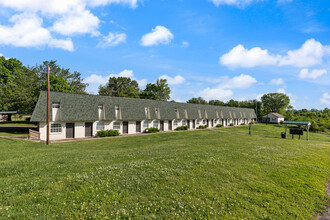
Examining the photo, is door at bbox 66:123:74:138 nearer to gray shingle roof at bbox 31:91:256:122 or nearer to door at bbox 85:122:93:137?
gray shingle roof at bbox 31:91:256:122

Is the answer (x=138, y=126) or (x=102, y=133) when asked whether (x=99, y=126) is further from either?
(x=138, y=126)

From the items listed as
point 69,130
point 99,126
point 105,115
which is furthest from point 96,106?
point 69,130

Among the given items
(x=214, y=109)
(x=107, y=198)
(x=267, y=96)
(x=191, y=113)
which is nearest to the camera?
(x=107, y=198)

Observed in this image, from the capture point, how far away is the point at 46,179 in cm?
656

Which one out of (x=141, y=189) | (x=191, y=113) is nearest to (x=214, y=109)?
(x=191, y=113)

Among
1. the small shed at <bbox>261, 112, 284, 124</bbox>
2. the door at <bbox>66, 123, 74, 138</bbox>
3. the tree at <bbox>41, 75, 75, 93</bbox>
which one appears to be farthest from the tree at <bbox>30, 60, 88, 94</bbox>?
the small shed at <bbox>261, 112, 284, 124</bbox>

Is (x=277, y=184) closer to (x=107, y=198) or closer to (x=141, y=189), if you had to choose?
(x=141, y=189)

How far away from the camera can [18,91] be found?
133ft

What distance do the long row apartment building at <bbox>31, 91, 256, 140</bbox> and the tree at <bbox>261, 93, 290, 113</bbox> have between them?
74412 mm

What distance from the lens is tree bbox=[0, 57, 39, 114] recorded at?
40188mm

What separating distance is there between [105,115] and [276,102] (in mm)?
105579

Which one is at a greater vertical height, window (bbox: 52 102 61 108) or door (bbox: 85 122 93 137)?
window (bbox: 52 102 61 108)

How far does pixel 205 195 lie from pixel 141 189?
243 centimetres

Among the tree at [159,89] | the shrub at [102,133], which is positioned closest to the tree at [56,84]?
the shrub at [102,133]
